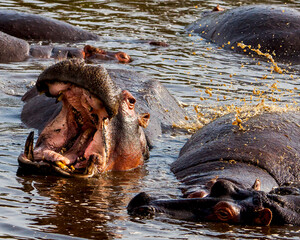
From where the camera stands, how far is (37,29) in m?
12.7

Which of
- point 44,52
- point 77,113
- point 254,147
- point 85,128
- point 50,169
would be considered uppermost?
point 77,113

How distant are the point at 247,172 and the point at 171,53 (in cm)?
704

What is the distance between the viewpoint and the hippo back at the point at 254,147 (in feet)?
19.6

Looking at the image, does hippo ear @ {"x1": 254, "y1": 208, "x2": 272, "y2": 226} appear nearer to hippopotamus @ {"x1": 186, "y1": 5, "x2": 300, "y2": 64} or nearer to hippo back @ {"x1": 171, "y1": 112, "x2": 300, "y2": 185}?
hippo back @ {"x1": 171, "y1": 112, "x2": 300, "y2": 185}

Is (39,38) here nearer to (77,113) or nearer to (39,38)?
(39,38)

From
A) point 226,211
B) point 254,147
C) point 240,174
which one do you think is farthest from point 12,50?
point 226,211

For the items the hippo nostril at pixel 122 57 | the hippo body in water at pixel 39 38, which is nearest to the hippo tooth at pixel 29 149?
the hippo body in water at pixel 39 38

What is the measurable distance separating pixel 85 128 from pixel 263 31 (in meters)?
7.17

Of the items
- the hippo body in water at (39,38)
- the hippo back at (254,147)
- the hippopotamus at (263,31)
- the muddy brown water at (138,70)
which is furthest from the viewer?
the hippopotamus at (263,31)

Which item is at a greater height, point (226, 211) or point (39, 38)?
point (226, 211)

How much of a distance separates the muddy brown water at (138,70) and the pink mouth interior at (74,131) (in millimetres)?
199

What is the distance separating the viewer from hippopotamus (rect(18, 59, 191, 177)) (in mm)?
5586

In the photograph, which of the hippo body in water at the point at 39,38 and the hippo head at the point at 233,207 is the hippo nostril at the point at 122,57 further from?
A: the hippo head at the point at 233,207

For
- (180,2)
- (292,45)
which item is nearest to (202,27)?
(292,45)
